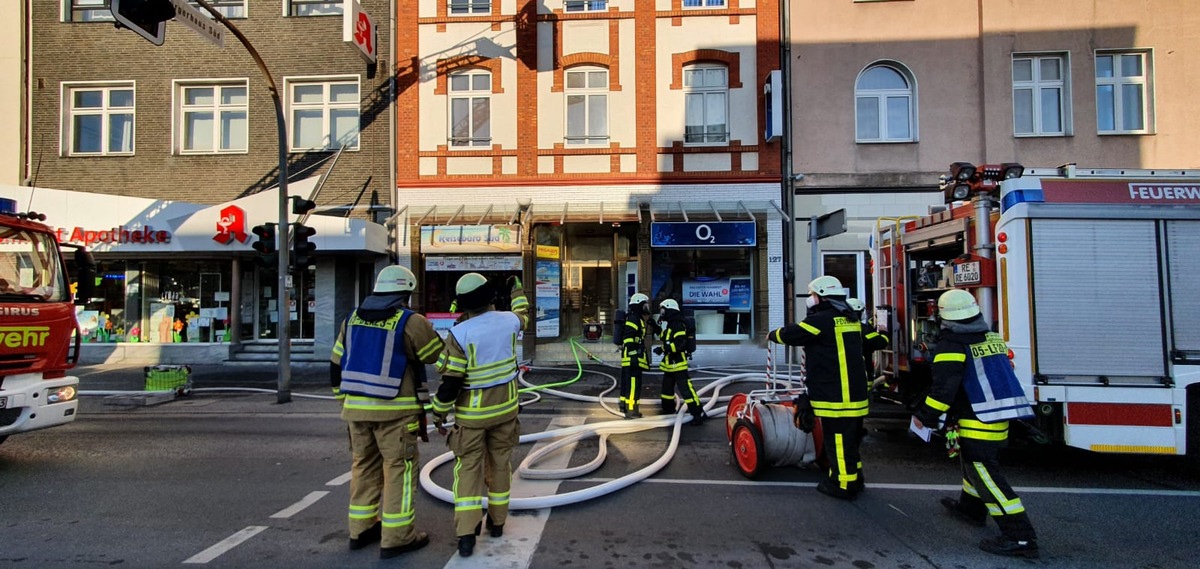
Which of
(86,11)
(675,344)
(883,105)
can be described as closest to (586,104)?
(883,105)

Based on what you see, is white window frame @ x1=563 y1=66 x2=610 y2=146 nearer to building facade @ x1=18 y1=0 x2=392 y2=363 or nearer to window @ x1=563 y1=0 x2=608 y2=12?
window @ x1=563 y1=0 x2=608 y2=12

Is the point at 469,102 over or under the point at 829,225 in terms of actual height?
over

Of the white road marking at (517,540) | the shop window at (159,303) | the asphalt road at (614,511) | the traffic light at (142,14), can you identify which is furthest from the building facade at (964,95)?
the shop window at (159,303)

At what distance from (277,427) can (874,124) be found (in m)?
13.1

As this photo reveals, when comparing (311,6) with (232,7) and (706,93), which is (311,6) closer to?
(232,7)

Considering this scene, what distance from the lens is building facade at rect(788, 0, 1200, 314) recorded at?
12.8m

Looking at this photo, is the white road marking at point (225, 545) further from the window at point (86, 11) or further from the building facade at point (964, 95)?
the window at point (86, 11)

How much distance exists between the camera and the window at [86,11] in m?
14.5

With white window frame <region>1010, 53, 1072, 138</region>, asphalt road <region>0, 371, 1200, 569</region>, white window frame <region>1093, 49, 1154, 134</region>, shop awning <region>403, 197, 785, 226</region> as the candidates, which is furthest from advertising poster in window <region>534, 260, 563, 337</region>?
white window frame <region>1093, 49, 1154, 134</region>

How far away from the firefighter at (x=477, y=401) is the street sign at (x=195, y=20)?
6.97m

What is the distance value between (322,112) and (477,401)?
13019 millimetres

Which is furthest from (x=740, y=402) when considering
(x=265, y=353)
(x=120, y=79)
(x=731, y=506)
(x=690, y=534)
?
(x=120, y=79)

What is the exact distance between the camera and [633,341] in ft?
25.8

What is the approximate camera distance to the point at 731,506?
4781 millimetres
